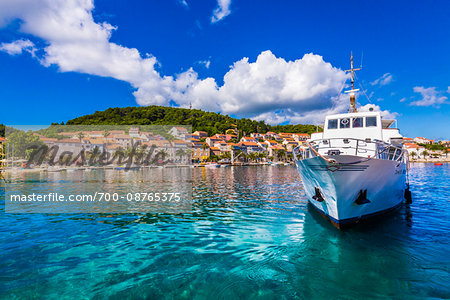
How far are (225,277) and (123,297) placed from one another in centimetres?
261

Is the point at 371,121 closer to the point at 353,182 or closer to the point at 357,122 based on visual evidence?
the point at 357,122

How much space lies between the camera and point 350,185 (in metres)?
9.12

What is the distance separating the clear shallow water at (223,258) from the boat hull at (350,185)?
2.71 feet

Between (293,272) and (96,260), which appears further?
(96,260)

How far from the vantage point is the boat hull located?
8.91 m

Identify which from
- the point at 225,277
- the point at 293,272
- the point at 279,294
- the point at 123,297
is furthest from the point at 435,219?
the point at 123,297

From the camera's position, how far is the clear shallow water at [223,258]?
18.6ft

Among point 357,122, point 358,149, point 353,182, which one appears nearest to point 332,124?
point 357,122

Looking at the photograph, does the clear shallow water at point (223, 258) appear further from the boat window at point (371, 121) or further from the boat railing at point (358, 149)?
the boat window at point (371, 121)

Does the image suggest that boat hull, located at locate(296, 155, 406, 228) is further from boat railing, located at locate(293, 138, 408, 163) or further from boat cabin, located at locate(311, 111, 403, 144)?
boat cabin, located at locate(311, 111, 403, 144)

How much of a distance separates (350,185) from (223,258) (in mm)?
5931

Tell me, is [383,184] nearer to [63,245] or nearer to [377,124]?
A: [377,124]

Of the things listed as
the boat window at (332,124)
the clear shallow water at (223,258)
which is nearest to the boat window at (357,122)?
the boat window at (332,124)

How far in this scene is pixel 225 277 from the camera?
620 cm
